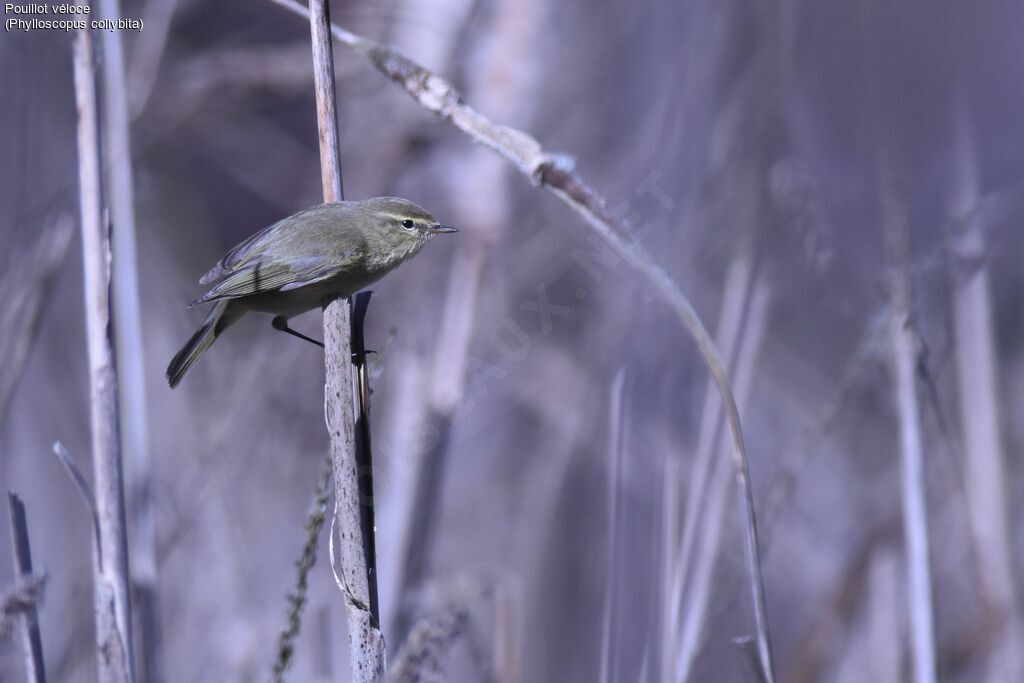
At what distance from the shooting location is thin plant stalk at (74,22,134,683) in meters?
1.38

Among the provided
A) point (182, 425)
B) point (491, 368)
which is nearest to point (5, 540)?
point (182, 425)

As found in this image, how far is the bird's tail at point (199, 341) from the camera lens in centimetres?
192

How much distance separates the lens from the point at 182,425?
109 inches

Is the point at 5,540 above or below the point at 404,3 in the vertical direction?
below

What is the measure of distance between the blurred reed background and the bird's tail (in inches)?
9.2

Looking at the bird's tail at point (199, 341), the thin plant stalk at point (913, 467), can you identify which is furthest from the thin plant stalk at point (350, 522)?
the thin plant stalk at point (913, 467)

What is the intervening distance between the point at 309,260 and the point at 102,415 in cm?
56

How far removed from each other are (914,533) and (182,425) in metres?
1.99

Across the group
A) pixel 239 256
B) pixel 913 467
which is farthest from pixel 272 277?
pixel 913 467

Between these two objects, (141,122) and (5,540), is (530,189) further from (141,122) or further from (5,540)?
(5,540)

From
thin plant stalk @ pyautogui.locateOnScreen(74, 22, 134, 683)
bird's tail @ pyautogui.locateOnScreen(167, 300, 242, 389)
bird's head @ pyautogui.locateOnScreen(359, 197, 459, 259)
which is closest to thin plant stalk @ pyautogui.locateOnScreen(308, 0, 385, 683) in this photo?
thin plant stalk @ pyautogui.locateOnScreen(74, 22, 134, 683)

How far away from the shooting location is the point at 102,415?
1448 mm

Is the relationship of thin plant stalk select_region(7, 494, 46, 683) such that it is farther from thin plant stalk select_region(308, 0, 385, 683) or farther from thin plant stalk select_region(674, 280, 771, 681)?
thin plant stalk select_region(674, 280, 771, 681)

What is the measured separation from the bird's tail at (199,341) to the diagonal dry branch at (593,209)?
757 mm
